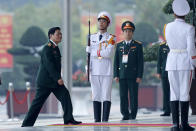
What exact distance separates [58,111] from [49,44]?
4.44m

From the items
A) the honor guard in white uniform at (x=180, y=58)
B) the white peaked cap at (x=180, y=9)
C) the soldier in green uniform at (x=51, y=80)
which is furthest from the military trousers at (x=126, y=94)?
the white peaked cap at (x=180, y=9)

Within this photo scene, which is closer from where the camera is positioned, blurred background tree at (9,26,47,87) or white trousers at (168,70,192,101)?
white trousers at (168,70,192,101)

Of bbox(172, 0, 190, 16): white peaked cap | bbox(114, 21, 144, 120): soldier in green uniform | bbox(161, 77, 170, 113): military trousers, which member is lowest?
bbox(161, 77, 170, 113): military trousers

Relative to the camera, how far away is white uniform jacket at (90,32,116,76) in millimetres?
9547

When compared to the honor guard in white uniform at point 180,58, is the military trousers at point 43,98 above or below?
below

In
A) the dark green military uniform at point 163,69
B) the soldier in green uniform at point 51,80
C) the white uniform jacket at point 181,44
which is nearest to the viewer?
the white uniform jacket at point 181,44

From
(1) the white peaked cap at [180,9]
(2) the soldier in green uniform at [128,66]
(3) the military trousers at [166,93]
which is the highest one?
(1) the white peaked cap at [180,9]

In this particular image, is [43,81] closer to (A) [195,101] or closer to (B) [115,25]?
(A) [195,101]

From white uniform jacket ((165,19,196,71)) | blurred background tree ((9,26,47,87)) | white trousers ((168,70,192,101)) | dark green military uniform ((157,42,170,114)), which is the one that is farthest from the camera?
blurred background tree ((9,26,47,87))

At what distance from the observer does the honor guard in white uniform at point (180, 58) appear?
309 inches

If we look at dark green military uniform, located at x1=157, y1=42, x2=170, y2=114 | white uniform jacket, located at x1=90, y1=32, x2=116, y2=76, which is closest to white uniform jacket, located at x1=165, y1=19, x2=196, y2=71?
white uniform jacket, located at x1=90, y1=32, x2=116, y2=76

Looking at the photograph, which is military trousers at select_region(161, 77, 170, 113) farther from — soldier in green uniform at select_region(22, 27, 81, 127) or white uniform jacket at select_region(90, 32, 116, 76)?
soldier in green uniform at select_region(22, 27, 81, 127)

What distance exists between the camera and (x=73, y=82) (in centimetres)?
1384

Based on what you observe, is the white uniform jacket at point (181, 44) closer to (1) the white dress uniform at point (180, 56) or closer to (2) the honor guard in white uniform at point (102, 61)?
(1) the white dress uniform at point (180, 56)
